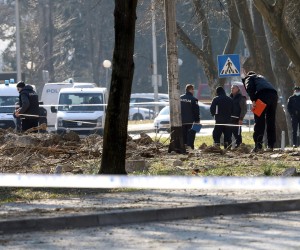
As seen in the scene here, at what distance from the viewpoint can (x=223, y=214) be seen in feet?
39.4

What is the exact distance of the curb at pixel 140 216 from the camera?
10883 mm

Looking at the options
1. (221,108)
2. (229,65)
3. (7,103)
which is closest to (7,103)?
(7,103)

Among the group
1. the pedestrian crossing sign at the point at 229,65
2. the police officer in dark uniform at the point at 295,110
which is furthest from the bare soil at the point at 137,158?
the police officer in dark uniform at the point at 295,110

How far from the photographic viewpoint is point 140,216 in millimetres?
11562

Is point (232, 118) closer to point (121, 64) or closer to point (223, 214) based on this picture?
point (121, 64)

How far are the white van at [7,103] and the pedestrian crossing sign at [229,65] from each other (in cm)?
1202

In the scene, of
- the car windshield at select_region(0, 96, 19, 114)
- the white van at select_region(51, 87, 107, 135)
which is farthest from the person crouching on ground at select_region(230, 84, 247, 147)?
the car windshield at select_region(0, 96, 19, 114)

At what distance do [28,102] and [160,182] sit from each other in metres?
15.1

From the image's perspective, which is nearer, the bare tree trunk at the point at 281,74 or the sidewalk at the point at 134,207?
the sidewalk at the point at 134,207

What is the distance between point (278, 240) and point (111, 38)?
→ 233ft

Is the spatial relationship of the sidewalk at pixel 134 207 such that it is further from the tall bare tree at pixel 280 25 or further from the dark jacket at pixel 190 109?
the dark jacket at pixel 190 109

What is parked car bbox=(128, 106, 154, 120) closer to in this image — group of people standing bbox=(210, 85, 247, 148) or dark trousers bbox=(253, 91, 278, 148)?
group of people standing bbox=(210, 85, 247, 148)

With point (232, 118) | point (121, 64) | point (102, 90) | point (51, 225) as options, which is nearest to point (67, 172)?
point (121, 64)

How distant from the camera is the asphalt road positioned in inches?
384
